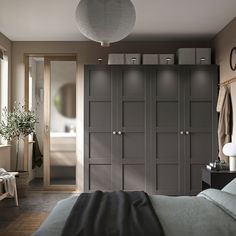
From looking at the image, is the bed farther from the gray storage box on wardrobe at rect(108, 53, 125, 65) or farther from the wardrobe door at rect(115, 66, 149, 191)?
the gray storage box on wardrobe at rect(108, 53, 125, 65)

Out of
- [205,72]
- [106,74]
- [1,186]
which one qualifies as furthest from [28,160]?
[205,72]

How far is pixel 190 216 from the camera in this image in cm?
249

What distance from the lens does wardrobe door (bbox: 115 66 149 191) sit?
5.89 meters

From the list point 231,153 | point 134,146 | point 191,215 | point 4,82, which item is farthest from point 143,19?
point 191,215

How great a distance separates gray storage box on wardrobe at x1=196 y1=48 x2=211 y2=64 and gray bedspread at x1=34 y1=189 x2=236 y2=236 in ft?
10.8

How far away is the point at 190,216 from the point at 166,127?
11.3ft

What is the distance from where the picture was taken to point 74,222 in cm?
235

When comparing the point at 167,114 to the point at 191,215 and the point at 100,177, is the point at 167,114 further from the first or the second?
the point at 191,215

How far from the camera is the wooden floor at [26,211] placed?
414 centimetres

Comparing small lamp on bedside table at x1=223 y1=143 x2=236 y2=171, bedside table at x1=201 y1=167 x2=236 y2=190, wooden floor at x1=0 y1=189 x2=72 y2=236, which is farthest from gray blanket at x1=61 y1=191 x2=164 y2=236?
small lamp on bedside table at x1=223 y1=143 x2=236 y2=171

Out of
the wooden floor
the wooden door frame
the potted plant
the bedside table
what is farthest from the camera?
the wooden door frame

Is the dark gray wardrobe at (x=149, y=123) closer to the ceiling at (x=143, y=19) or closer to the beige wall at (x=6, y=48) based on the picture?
the ceiling at (x=143, y=19)

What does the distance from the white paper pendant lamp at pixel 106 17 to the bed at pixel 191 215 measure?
125 centimetres

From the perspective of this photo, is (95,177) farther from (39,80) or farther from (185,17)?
(185,17)
